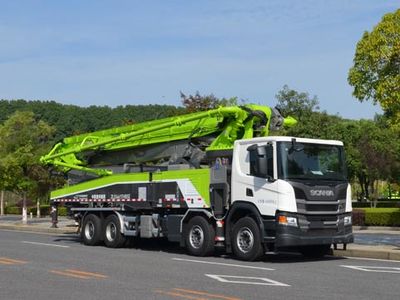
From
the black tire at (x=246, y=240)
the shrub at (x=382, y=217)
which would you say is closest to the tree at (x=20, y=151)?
the shrub at (x=382, y=217)

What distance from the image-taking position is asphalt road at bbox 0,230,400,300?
9453 mm

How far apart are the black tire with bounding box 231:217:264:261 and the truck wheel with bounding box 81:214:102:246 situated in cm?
578

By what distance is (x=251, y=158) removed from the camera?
1451 centimetres

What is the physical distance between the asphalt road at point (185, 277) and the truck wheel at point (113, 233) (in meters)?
1.80

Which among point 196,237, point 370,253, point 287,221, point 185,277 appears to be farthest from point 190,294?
point 370,253

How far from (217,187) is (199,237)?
136 cm

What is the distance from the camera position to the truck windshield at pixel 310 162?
14.0m

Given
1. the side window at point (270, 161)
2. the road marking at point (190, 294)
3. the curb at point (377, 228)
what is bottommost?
the road marking at point (190, 294)

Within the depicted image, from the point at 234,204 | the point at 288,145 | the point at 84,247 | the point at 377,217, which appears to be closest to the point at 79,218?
the point at 84,247

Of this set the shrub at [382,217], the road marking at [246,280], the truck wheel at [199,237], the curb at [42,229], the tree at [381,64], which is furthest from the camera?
the shrub at [382,217]

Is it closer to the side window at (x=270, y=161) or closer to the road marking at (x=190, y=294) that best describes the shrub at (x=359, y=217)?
the side window at (x=270, y=161)

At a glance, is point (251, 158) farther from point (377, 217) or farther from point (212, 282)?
point (377, 217)

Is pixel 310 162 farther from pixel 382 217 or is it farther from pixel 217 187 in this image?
pixel 382 217

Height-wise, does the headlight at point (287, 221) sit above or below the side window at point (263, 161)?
below
